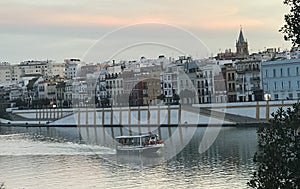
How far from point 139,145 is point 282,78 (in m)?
17.3

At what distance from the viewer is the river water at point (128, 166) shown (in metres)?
17.1

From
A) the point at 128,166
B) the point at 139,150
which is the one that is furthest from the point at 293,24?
the point at 139,150

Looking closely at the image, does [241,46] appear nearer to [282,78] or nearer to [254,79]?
[254,79]

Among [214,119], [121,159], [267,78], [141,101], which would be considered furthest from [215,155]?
[141,101]

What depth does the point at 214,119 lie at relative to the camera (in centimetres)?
3766

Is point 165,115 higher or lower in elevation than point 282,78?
lower

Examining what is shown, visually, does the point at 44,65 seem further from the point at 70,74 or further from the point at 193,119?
the point at 193,119

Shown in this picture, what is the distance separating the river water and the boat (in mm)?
541

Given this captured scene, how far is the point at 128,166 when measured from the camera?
69.3 ft

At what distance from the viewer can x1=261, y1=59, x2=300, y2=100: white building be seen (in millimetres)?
39469

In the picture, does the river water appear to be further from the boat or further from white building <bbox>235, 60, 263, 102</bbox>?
white building <bbox>235, 60, 263, 102</bbox>

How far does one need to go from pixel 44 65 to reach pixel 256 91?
77.5 metres

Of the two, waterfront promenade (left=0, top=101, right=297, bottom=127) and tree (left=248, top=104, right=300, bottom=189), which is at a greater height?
tree (left=248, top=104, right=300, bottom=189)

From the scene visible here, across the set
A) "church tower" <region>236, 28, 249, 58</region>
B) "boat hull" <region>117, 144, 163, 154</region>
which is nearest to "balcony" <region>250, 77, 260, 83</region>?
"church tower" <region>236, 28, 249, 58</region>
